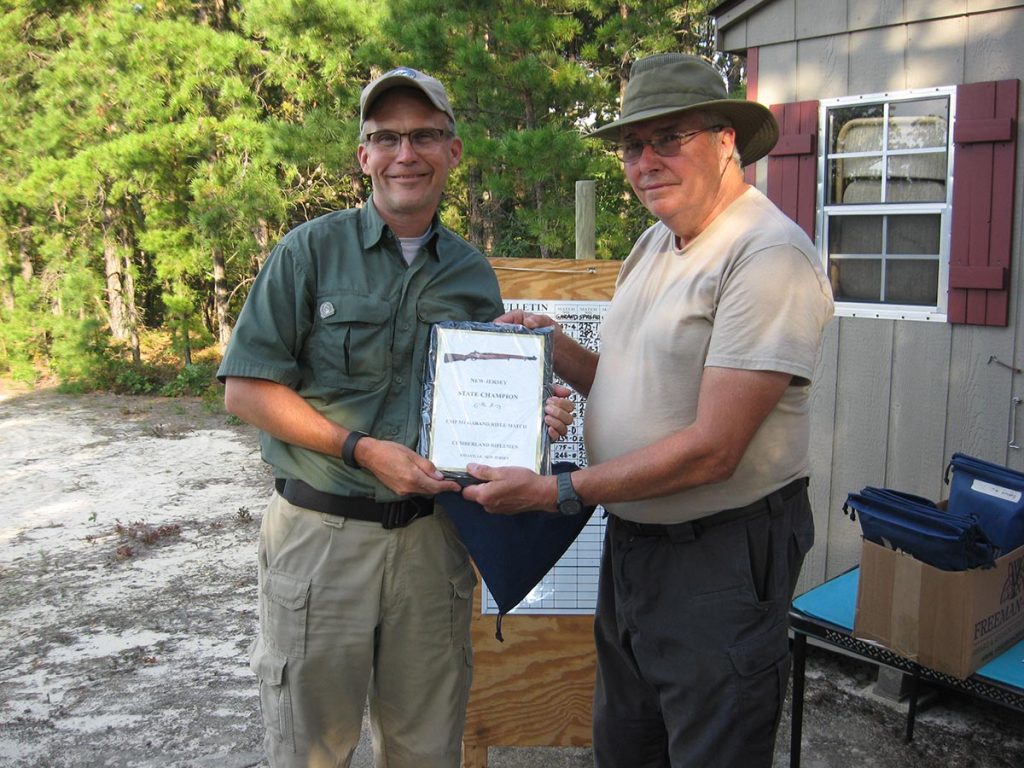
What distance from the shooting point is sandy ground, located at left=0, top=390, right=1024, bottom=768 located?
11.4 ft

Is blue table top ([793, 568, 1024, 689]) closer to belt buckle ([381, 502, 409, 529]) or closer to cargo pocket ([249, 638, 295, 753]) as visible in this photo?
belt buckle ([381, 502, 409, 529])

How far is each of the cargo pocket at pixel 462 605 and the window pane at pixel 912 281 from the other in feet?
8.42

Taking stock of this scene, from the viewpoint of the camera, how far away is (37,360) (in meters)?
13.6

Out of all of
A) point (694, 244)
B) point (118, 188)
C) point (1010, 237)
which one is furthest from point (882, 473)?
point (118, 188)

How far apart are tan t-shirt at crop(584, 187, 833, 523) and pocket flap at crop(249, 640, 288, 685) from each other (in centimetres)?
91

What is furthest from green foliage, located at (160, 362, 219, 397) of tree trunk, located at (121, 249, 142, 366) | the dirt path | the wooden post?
the wooden post

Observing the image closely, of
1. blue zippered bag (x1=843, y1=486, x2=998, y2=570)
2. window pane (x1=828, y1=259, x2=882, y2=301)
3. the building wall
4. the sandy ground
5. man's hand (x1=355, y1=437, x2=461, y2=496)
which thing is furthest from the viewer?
window pane (x1=828, y1=259, x2=882, y2=301)

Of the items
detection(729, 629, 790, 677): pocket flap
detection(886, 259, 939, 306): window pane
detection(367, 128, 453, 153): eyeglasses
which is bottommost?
detection(729, 629, 790, 677): pocket flap

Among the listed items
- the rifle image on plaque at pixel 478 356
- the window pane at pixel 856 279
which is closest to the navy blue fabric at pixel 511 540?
the rifle image on plaque at pixel 478 356

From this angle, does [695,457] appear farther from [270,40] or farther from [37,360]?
[37,360]

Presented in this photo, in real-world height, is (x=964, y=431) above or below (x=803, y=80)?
below

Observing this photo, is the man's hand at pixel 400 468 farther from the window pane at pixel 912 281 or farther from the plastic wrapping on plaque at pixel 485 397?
the window pane at pixel 912 281

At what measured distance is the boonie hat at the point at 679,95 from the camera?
198cm

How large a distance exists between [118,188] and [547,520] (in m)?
11.6
